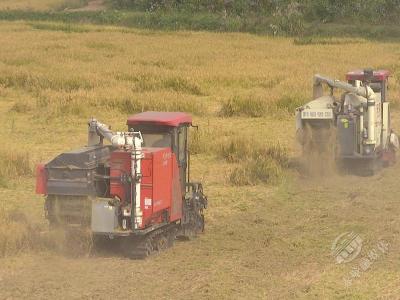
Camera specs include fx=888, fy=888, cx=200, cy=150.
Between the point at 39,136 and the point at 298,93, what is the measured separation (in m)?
8.14

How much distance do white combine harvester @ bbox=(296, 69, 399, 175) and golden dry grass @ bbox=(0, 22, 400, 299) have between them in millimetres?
481

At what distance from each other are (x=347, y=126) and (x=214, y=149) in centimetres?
330

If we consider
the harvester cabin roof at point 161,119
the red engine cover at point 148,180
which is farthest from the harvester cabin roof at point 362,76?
the red engine cover at point 148,180

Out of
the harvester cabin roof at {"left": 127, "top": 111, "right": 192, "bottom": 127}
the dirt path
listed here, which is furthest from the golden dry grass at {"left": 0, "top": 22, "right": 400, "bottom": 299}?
the dirt path

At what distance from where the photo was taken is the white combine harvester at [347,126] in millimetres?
15406

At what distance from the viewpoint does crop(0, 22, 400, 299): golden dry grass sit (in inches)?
373

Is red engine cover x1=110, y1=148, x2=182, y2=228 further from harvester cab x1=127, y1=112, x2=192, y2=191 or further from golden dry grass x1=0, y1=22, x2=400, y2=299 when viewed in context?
golden dry grass x1=0, y1=22, x2=400, y2=299

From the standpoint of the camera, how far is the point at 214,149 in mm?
17719

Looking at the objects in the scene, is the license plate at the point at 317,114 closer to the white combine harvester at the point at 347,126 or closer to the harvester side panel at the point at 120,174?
the white combine harvester at the point at 347,126

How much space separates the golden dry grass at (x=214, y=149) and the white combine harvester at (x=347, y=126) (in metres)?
0.48

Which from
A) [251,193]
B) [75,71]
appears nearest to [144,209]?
[251,193]

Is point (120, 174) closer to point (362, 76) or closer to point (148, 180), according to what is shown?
point (148, 180)

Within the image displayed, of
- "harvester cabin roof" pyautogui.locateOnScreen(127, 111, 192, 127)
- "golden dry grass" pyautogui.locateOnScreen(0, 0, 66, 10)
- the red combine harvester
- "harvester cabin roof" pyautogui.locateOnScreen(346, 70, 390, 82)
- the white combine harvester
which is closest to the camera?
the red combine harvester

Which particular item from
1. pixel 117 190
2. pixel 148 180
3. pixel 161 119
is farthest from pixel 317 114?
pixel 117 190
